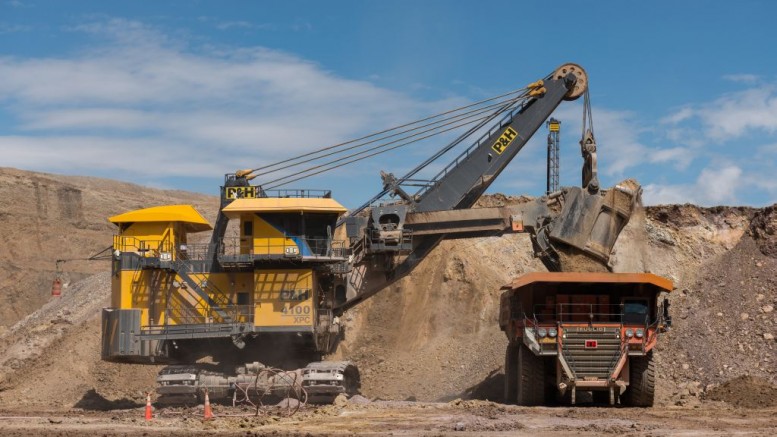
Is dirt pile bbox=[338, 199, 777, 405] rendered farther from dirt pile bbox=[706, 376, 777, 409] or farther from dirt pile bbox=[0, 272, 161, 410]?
dirt pile bbox=[0, 272, 161, 410]

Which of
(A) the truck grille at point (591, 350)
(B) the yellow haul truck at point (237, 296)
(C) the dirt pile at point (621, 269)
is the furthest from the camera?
(C) the dirt pile at point (621, 269)

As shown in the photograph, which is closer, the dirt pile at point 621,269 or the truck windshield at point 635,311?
the truck windshield at point 635,311

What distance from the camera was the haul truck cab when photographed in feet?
76.4

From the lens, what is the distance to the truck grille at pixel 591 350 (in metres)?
23.2

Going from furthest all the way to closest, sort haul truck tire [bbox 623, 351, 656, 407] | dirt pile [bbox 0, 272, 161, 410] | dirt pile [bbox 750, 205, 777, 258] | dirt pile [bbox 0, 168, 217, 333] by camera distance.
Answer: dirt pile [bbox 0, 168, 217, 333] → dirt pile [bbox 750, 205, 777, 258] → dirt pile [bbox 0, 272, 161, 410] → haul truck tire [bbox 623, 351, 656, 407]

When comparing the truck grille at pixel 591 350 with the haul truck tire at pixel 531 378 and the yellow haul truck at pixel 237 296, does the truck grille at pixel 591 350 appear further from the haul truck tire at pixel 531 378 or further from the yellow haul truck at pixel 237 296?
the yellow haul truck at pixel 237 296

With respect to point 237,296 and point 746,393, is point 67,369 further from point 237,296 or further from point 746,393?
point 746,393

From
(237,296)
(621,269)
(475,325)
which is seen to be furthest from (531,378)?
(621,269)

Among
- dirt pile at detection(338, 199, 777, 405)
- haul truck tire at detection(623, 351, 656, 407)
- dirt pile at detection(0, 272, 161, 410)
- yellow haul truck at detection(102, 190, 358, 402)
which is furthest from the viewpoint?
dirt pile at detection(0, 272, 161, 410)

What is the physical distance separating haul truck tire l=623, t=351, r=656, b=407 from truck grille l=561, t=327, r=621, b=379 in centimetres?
75

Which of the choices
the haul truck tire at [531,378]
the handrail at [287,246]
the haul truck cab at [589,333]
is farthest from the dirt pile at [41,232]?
the haul truck cab at [589,333]

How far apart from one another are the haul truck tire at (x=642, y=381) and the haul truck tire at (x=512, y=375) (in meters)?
3.25

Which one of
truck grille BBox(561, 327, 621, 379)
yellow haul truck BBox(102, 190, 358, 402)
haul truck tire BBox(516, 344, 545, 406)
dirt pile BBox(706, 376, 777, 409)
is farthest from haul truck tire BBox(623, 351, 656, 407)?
yellow haul truck BBox(102, 190, 358, 402)

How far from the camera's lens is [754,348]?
3162 centimetres
